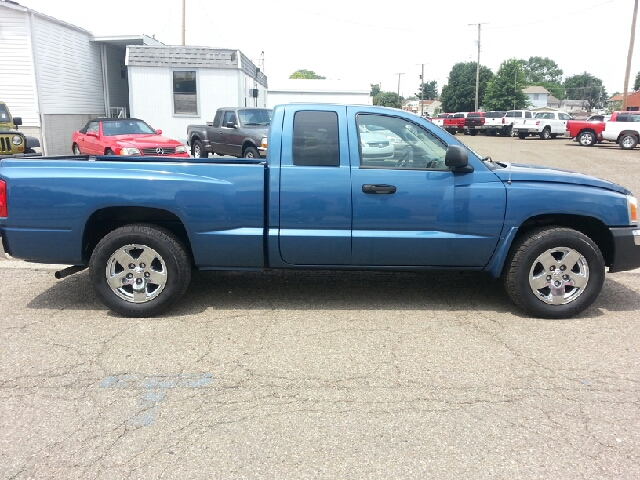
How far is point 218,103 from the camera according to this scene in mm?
22047

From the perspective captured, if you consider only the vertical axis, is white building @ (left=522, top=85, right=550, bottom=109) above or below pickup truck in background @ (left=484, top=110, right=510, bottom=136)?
above

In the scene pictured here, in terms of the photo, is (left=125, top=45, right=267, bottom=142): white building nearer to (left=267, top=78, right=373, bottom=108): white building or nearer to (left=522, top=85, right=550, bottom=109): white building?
(left=267, top=78, right=373, bottom=108): white building

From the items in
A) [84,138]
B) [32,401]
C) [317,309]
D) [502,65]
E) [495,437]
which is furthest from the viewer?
[502,65]

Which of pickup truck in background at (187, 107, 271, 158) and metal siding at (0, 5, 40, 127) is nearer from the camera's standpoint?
pickup truck in background at (187, 107, 271, 158)

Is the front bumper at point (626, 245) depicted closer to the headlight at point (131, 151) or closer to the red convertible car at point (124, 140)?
the red convertible car at point (124, 140)

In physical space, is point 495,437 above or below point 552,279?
below

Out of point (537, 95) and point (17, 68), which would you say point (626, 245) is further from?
point (537, 95)

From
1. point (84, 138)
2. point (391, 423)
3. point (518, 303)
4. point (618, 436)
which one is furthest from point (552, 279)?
point (84, 138)

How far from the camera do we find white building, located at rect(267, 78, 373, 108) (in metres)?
39.0

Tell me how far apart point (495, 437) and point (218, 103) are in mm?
20626

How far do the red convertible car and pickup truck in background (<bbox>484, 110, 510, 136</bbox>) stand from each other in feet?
98.8

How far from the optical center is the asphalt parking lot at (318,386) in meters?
Result: 2.94

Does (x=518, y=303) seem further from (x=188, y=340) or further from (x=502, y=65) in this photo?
(x=502, y=65)

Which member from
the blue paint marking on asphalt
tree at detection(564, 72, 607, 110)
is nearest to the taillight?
the blue paint marking on asphalt
